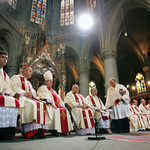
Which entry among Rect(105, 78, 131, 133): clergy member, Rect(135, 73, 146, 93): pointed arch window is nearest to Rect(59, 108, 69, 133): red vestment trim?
Rect(105, 78, 131, 133): clergy member

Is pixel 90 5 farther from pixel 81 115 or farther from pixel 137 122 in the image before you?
pixel 81 115

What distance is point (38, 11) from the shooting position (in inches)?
675

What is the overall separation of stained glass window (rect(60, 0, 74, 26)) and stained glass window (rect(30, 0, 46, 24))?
2451 mm

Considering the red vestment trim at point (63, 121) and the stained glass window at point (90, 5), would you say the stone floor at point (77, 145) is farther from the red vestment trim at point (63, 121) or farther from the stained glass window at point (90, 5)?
the stained glass window at point (90, 5)

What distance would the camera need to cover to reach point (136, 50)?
49.4 feet

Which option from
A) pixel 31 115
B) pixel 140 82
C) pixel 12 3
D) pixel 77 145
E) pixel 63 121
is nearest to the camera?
pixel 77 145

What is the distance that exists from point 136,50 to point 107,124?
12668 millimetres

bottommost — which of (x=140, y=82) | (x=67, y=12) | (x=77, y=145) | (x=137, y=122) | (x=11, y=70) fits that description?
(x=137, y=122)

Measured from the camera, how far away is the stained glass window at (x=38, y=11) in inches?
653

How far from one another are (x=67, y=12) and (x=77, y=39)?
563cm

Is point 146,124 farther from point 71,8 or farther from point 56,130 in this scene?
point 71,8

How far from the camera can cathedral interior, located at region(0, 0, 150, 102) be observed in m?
10.1

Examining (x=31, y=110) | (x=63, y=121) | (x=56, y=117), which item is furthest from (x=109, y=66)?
(x=31, y=110)

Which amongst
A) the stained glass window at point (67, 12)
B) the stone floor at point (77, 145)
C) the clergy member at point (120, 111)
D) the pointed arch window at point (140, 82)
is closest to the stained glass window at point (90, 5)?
the stained glass window at point (67, 12)
